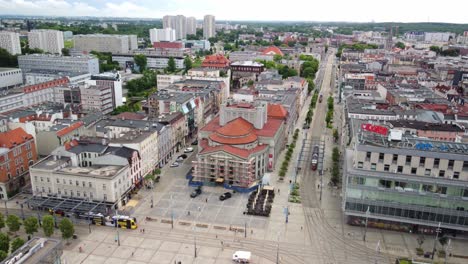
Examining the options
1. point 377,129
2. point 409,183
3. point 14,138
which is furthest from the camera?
point 14,138

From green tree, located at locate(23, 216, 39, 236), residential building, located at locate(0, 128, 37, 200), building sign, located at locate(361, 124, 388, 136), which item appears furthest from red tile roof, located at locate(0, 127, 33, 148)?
building sign, located at locate(361, 124, 388, 136)

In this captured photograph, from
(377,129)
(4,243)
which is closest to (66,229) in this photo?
(4,243)

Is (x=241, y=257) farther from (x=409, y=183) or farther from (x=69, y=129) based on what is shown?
(x=69, y=129)

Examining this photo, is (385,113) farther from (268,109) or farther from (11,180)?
(11,180)

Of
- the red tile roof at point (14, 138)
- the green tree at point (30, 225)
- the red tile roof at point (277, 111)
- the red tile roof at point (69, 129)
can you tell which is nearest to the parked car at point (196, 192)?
the green tree at point (30, 225)

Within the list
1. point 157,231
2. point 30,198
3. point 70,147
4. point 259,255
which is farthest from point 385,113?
point 30,198

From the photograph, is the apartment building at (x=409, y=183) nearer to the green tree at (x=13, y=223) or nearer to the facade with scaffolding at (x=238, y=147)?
the facade with scaffolding at (x=238, y=147)

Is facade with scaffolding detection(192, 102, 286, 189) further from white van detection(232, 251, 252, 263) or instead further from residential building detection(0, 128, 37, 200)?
residential building detection(0, 128, 37, 200)
